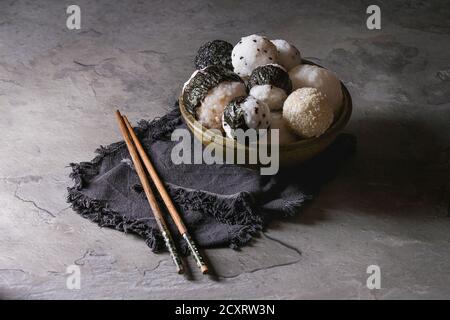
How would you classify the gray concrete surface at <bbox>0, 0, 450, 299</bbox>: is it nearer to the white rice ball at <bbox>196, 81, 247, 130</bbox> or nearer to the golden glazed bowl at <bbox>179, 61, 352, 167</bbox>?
the golden glazed bowl at <bbox>179, 61, 352, 167</bbox>

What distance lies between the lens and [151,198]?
167 centimetres

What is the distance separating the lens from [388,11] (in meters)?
2.84

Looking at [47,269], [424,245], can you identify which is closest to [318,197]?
[424,245]

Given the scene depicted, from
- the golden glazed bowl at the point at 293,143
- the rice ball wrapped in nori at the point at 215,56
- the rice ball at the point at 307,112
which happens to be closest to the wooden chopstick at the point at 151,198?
the golden glazed bowl at the point at 293,143

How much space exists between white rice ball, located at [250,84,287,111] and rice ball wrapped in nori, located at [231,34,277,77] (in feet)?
0.35

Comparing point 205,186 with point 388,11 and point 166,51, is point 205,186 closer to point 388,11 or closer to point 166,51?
point 166,51

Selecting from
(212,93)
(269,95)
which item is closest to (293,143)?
(269,95)

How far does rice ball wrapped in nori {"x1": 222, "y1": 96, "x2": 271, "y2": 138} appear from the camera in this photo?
1.56m

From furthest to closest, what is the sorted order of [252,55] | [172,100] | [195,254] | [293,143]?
[172,100] < [252,55] < [293,143] < [195,254]

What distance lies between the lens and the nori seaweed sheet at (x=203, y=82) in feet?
5.48

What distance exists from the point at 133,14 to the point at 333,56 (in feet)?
3.27

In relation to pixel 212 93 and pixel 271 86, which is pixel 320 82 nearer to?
pixel 271 86

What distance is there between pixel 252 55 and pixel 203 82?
18 cm

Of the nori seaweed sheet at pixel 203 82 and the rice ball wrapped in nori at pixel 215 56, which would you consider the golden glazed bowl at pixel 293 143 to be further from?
the rice ball wrapped in nori at pixel 215 56
